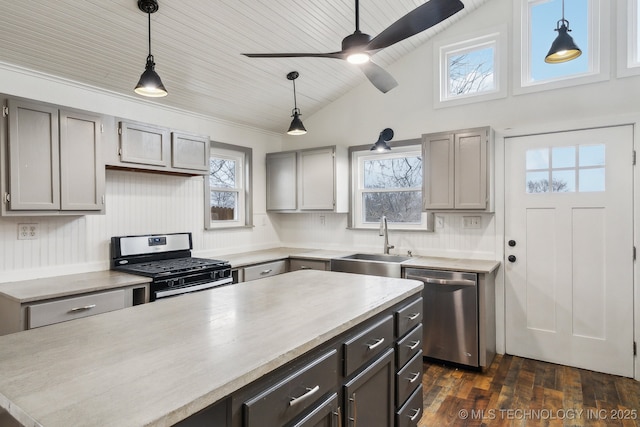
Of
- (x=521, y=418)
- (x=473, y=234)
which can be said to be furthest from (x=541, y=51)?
(x=521, y=418)

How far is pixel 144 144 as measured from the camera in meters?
3.11

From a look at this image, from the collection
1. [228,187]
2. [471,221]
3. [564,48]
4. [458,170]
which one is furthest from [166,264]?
[564,48]

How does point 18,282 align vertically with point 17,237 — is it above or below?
below

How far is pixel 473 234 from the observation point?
12.1ft

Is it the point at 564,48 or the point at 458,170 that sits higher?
the point at 564,48

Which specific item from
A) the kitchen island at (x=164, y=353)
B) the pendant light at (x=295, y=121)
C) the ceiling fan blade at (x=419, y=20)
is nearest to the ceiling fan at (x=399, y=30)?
the ceiling fan blade at (x=419, y=20)

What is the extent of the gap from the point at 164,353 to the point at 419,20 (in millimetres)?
1799

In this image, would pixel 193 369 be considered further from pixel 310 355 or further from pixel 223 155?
pixel 223 155

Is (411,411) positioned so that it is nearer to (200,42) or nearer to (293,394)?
(293,394)

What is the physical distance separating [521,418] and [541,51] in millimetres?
3170

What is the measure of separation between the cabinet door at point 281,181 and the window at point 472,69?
6.14 ft

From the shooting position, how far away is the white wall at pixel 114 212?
2.70m

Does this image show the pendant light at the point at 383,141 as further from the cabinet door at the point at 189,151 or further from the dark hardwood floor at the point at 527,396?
the dark hardwood floor at the point at 527,396

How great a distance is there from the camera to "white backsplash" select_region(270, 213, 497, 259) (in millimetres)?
3658
